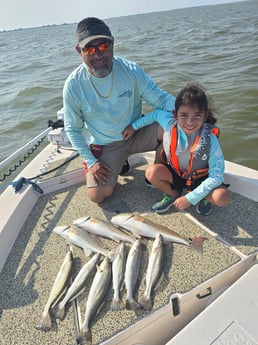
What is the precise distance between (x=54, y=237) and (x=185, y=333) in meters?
1.61

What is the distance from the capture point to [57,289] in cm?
243

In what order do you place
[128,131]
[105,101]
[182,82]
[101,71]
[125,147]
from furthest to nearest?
[182,82]
[125,147]
[128,131]
[105,101]
[101,71]

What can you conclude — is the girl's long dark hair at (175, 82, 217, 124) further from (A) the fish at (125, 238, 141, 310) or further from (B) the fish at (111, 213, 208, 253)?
(A) the fish at (125, 238, 141, 310)

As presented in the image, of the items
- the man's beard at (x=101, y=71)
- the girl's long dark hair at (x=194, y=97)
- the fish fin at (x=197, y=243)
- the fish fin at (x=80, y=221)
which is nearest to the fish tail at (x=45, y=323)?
the fish fin at (x=80, y=221)

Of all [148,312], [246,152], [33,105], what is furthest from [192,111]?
[33,105]

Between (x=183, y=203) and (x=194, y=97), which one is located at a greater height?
(x=194, y=97)

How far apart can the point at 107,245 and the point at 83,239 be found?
222 millimetres

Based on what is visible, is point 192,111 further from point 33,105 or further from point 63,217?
point 33,105

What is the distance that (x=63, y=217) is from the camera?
130 inches

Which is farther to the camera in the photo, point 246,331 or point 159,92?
point 159,92

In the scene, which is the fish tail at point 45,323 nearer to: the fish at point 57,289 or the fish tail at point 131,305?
the fish at point 57,289

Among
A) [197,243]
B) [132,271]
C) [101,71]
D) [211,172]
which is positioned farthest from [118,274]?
[101,71]

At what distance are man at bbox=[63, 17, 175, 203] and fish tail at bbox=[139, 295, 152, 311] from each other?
140 cm

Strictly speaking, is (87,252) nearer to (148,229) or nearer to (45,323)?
(148,229)
